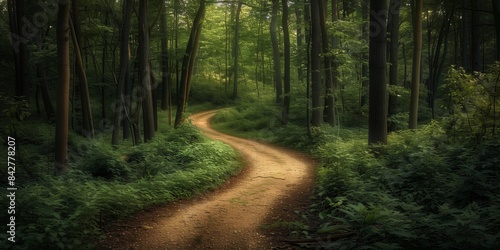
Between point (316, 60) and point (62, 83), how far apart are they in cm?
1207

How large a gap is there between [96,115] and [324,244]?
90.0ft

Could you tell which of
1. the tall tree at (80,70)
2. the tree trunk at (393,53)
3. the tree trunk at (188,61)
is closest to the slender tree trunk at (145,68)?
the tree trunk at (188,61)

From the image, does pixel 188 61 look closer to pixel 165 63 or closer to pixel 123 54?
pixel 123 54

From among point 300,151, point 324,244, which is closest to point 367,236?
point 324,244

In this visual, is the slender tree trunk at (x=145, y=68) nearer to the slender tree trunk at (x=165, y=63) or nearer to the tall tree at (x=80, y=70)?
the tall tree at (x=80, y=70)

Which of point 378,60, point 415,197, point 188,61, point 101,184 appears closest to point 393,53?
point 378,60

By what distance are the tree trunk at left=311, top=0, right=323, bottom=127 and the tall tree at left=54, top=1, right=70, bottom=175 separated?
1142 centimetres

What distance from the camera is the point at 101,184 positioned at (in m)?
8.10

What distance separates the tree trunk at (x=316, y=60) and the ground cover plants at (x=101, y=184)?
6252mm

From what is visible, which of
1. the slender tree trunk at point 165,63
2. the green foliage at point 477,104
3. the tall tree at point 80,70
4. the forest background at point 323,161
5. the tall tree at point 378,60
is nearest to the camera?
the forest background at point 323,161

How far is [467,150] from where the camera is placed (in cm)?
759

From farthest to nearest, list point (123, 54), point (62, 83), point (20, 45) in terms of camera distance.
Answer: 1. point (20, 45)
2. point (123, 54)
3. point (62, 83)

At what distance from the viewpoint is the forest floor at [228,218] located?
5.86 meters

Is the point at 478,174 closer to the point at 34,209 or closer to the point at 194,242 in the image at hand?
the point at 194,242
